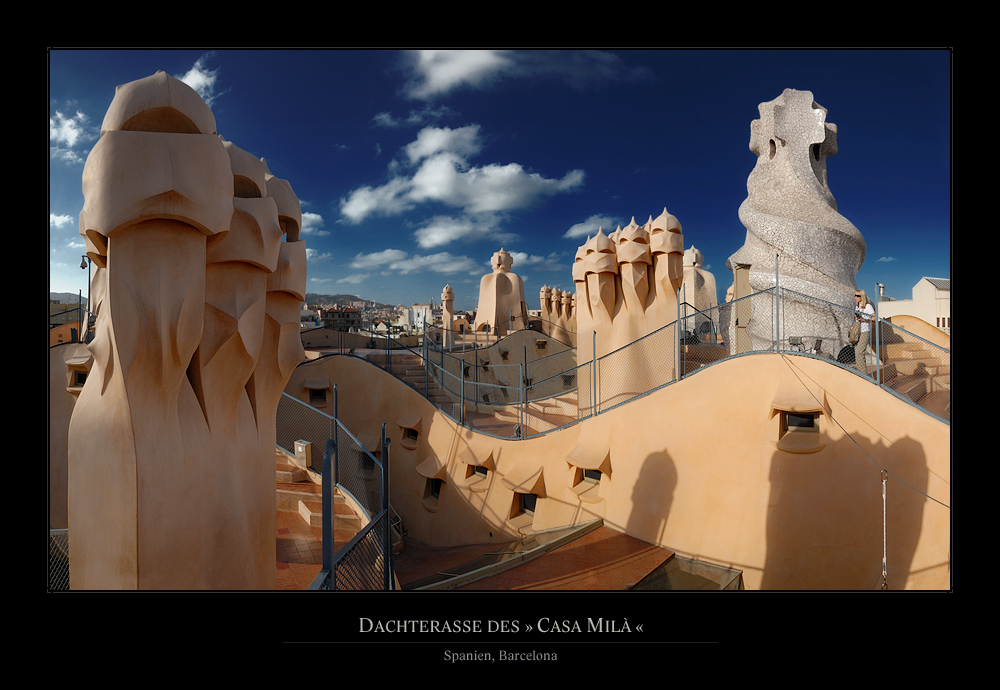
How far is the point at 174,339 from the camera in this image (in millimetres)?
2814

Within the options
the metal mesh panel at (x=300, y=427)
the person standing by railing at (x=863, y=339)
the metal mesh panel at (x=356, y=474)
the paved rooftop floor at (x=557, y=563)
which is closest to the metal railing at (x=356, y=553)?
the paved rooftop floor at (x=557, y=563)

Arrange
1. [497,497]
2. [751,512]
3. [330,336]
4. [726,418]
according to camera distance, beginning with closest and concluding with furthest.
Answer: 1. [751,512]
2. [726,418]
3. [497,497]
4. [330,336]

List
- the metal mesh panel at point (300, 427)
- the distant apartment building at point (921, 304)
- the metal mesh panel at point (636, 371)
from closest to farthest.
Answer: the metal mesh panel at point (636, 371) → the metal mesh panel at point (300, 427) → the distant apartment building at point (921, 304)

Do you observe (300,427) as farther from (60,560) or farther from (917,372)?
(917,372)

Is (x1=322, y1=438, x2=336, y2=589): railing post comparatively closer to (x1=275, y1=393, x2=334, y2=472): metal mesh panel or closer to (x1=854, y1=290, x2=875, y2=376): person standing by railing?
(x1=854, y1=290, x2=875, y2=376): person standing by railing

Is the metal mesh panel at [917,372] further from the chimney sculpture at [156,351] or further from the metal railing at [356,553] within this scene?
the chimney sculpture at [156,351]

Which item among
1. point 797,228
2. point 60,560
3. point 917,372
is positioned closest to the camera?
point 917,372

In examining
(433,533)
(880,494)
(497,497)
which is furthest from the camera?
(433,533)

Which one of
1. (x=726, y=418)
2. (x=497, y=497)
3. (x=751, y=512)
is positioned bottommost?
(x=497, y=497)

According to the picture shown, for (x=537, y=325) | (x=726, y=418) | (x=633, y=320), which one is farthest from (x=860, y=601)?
(x=537, y=325)

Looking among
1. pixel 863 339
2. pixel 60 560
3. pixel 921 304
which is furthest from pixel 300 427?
pixel 921 304

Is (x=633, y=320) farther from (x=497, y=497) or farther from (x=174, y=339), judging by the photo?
(x=174, y=339)

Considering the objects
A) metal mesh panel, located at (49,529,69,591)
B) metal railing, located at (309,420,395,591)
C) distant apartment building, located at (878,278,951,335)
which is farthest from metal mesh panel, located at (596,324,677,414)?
metal mesh panel, located at (49,529,69,591)
